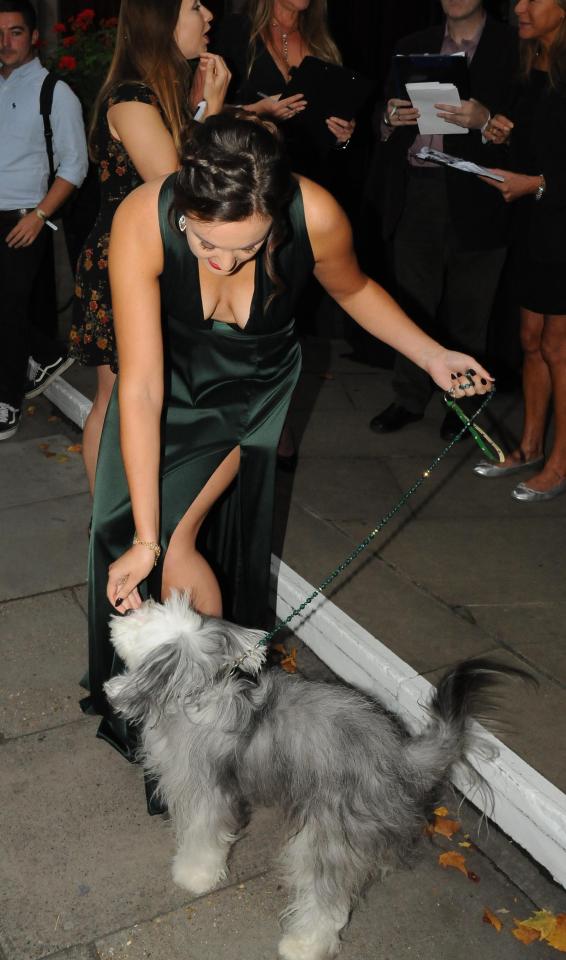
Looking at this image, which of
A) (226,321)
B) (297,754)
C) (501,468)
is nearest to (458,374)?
(226,321)

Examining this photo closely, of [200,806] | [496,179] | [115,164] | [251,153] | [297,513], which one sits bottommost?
[297,513]

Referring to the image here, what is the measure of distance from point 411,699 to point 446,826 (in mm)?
527

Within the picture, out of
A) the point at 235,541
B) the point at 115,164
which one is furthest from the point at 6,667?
the point at 115,164

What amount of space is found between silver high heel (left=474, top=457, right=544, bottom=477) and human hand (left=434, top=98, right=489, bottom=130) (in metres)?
1.92

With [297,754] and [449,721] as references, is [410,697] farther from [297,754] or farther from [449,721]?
[297,754]

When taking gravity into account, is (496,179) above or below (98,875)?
above

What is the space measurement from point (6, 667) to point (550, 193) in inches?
140

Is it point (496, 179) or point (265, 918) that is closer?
point (265, 918)

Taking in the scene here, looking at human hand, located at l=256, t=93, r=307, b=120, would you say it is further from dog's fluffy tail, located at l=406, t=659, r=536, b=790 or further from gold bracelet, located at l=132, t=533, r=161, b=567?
dog's fluffy tail, located at l=406, t=659, r=536, b=790

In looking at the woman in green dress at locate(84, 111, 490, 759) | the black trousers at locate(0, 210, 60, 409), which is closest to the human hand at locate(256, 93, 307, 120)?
the black trousers at locate(0, 210, 60, 409)

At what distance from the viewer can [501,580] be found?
454cm

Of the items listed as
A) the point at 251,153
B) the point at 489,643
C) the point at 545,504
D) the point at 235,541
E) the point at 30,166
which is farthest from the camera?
the point at 30,166

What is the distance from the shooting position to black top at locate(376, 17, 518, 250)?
539cm

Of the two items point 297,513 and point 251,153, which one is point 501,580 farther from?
point 251,153
